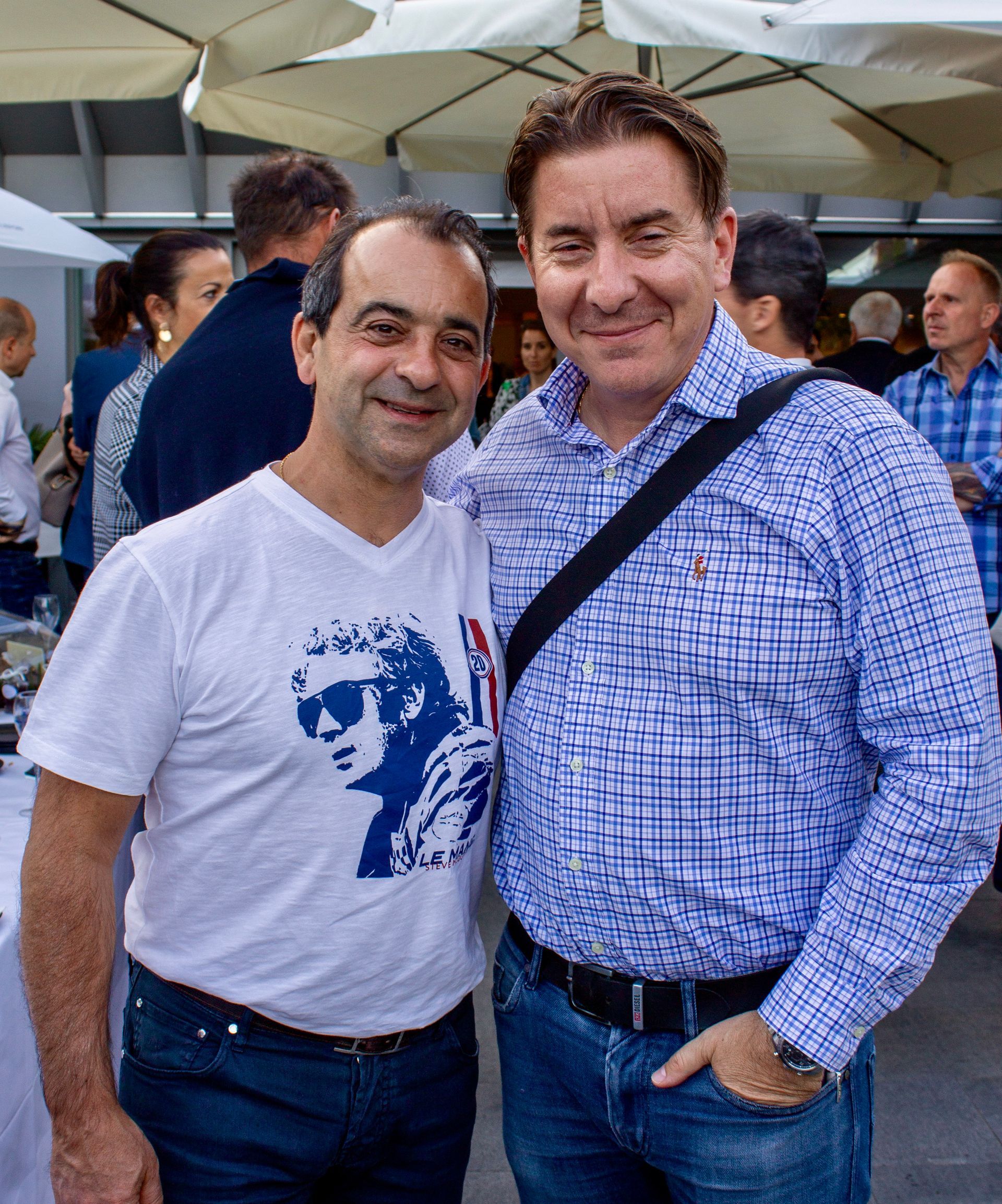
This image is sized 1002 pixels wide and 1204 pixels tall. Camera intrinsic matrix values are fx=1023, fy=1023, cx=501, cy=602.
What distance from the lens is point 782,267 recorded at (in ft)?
10.5

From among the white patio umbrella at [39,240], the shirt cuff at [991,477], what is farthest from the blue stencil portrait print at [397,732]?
the white patio umbrella at [39,240]

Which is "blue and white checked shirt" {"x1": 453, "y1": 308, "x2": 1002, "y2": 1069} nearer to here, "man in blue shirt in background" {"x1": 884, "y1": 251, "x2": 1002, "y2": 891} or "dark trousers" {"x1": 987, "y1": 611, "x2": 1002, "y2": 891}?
"dark trousers" {"x1": 987, "y1": 611, "x2": 1002, "y2": 891}

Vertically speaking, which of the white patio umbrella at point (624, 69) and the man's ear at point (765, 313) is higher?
the white patio umbrella at point (624, 69)

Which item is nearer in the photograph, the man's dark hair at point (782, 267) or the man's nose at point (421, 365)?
the man's nose at point (421, 365)

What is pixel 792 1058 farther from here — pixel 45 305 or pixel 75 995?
pixel 45 305

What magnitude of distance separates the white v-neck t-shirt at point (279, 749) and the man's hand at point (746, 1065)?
1.26ft

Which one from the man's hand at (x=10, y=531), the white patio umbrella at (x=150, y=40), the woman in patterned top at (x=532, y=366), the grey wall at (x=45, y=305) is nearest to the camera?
the white patio umbrella at (x=150, y=40)

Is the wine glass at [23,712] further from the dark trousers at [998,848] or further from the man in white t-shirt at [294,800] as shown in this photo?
the dark trousers at [998,848]

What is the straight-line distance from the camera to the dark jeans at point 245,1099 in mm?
1470

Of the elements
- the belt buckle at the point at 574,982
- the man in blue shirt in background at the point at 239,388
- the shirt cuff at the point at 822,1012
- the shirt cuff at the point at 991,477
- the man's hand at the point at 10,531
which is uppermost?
the man in blue shirt in background at the point at 239,388

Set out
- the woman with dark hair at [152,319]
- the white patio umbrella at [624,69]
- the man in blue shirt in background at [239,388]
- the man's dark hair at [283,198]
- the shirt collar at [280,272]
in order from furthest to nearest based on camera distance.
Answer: the white patio umbrella at [624,69] < the woman with dark hair at [152,319] < the man's dark hair at [283,198] < the shirt collar at [280,272] < the man in blue shirt in background at [239,388]

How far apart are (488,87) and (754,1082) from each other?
17.7ft

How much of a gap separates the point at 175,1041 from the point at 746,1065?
808 mm

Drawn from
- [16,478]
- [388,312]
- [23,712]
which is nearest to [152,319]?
[23,712]
